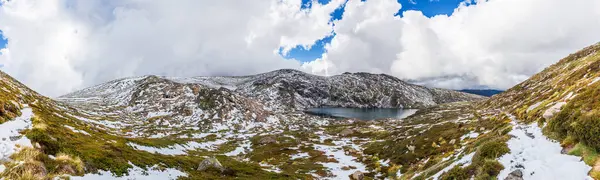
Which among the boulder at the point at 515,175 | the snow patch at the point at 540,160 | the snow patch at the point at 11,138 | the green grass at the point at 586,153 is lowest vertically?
the boulder at the point at 515,175

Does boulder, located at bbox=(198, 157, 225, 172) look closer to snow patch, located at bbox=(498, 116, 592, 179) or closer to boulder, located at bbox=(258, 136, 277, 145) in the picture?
snow patch, located at bbox=(498, 116, 592, 179)

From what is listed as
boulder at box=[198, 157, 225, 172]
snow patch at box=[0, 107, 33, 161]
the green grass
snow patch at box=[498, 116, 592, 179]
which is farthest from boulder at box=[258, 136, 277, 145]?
the green grass

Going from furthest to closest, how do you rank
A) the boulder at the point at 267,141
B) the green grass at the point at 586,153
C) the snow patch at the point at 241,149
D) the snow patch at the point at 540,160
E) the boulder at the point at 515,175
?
1. the boulder at the point at 267,141
2. the snow patch at the point at 241,149
3. the boulder at the point at 515,175
4. the snow patch at the point at 540,160
5. the green grass at the point at 586,153

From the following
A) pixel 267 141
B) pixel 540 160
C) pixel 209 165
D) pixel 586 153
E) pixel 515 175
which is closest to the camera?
pixel 586 153

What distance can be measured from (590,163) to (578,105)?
8.39 m

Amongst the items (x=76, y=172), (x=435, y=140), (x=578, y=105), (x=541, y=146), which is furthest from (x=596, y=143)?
(x=435, y=140)

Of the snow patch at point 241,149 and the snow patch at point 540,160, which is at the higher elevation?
the snow patch at point 540,160

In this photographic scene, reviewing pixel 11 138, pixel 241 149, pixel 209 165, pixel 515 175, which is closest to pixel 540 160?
pixel 515 175

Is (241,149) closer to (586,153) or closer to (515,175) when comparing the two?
(515,175)

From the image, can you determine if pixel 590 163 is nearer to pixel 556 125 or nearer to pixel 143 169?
pixel 556 125

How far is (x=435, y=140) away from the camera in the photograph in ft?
194

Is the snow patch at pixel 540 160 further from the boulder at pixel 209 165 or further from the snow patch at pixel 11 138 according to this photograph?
the boulder at pixel 209 165

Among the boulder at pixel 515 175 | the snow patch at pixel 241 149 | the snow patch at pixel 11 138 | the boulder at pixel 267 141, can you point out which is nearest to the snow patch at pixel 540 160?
the boulder at pixel 515 175

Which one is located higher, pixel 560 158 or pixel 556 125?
pixel 556 125
